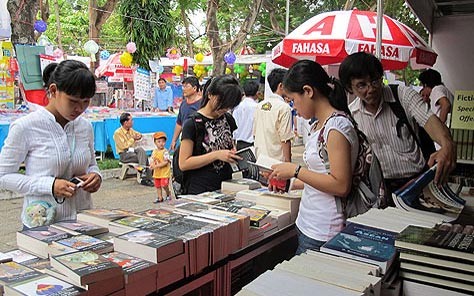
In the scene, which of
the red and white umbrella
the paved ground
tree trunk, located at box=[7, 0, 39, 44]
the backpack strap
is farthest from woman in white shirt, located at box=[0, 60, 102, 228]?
tree trunk, located at box=[7, 0, 39, 44]

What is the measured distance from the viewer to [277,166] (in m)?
1.82

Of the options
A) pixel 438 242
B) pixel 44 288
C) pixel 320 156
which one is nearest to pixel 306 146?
pixel 320 156

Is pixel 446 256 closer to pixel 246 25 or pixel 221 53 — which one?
pixel 221 53

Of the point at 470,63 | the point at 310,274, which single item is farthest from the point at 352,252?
the point at 470,63

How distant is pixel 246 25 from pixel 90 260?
1047 centimetres

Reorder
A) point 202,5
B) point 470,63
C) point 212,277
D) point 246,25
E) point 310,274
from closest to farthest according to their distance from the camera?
1. point 310,274
2. point 212,277
3. point 470,63
4. point 246,25
5. point 202,5

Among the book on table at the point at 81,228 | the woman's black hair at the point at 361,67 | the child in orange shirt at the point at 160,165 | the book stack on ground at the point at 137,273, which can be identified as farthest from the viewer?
the child in orange shirt at the point at 160,165

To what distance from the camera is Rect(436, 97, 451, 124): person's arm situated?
3920 mm

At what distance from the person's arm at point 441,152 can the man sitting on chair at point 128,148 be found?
548cm

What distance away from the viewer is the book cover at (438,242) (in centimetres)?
109

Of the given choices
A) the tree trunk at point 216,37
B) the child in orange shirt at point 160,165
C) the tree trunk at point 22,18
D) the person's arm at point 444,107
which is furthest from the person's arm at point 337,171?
the tree trunk at point 216,37

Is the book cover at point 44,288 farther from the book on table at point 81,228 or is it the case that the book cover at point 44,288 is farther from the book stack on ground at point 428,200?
the book stack on ground at point 428,200

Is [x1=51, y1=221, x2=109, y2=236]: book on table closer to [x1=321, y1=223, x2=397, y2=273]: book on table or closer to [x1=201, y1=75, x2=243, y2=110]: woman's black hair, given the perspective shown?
[x1=321, y1=223, x2=397, y2=273]: book on table

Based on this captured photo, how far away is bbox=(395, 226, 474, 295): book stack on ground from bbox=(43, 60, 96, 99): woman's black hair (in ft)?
4.29
